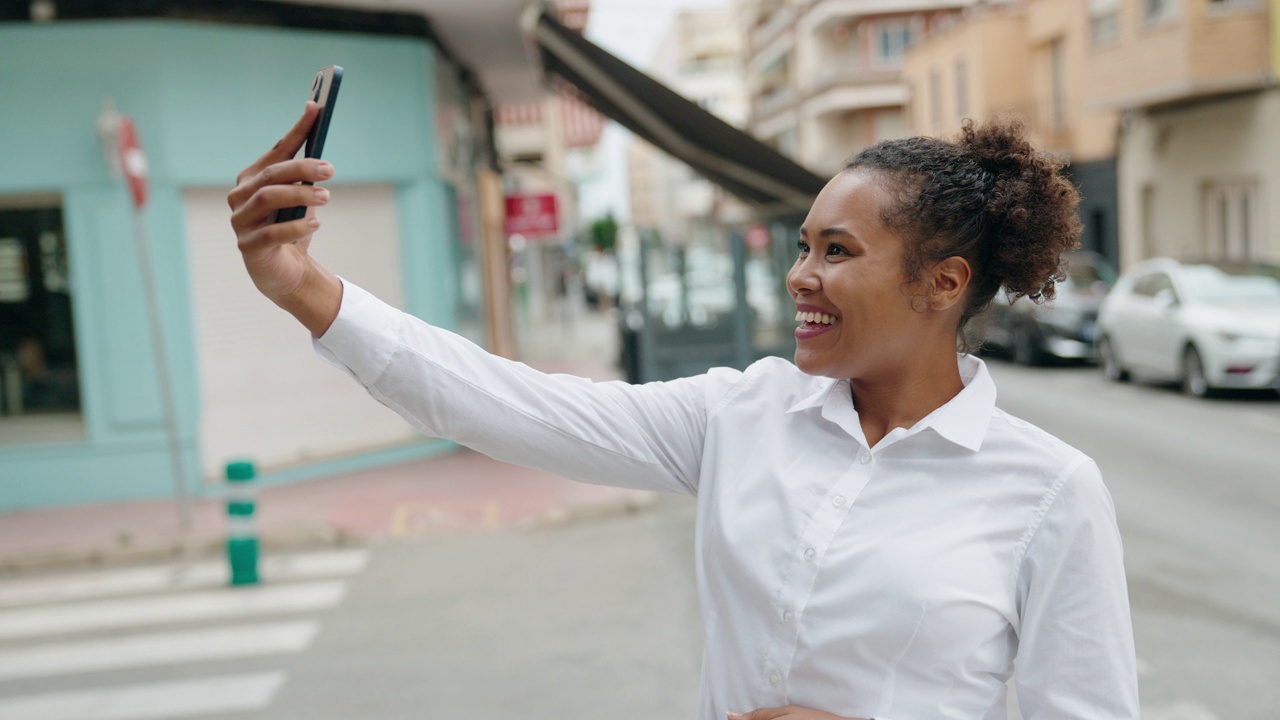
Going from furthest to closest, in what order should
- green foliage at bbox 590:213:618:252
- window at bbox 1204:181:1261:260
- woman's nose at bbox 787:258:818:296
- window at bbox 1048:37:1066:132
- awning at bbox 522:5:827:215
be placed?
green foliage at bbox 590:213:618:252
window at bbox 1048:37:1066:132
window at bbox 1204:181:1261:260
awning at bbox 522:5:827:215
woman's nose at bbox 787:258:818:296

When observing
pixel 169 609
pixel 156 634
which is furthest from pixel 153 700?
pixel 169 609

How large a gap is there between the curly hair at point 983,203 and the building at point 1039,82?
24.0 m

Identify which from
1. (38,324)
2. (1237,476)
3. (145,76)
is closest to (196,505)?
(38,324)

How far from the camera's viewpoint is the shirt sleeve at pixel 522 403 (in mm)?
1791

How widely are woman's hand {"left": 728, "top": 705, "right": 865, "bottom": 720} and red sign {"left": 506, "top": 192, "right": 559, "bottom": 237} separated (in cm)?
1739

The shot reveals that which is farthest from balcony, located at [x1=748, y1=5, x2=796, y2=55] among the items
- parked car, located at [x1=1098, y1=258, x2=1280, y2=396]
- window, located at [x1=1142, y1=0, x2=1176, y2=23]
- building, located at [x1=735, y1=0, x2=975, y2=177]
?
parked car, located at [x1=1098, y1=258, x2=1280, y2=396]

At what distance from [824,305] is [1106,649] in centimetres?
63

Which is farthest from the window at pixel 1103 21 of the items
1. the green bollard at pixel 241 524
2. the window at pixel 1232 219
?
the green bollard at pixel 241 524

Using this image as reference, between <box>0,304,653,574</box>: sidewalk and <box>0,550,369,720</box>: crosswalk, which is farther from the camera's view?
<box>0,304,653,574</box>: sidewalk

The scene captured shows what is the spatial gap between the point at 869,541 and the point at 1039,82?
3253cm

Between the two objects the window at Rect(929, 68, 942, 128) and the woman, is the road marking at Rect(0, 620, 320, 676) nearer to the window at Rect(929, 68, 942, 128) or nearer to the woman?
the woman

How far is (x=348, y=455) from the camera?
11.7m

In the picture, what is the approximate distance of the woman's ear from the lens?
1.88 meters

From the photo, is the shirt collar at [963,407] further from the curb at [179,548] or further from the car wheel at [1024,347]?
the car wheel at [1024,347]
